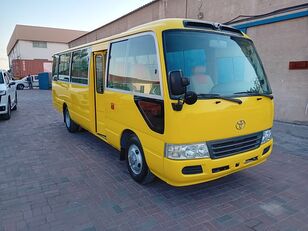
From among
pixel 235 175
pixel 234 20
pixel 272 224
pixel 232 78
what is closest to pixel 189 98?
pixel 232 78

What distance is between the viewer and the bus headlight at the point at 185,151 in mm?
2840

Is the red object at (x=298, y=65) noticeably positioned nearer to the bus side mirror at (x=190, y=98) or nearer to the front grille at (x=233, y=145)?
the front grille at (x=233, y=145)

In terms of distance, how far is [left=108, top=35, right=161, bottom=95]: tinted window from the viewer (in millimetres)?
3150

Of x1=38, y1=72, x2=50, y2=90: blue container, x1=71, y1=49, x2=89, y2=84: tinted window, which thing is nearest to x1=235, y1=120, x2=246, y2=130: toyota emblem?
x1=71, y1=49, x2=89, y2=84: tinted window

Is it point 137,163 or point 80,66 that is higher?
point 80,66

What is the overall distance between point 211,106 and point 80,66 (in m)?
3.94

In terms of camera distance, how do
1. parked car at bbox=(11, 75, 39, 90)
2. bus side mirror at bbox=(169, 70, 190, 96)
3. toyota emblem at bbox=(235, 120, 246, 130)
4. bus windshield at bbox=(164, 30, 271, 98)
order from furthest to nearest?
parked car at bbox=(11, 75, 39, 90), toyota emblem at bbox=(235, 120, 246, 130), bus windshield at bbox=(164, 30, 271, 98), bus side mirror at bbox=(169, 70, 190, 96)

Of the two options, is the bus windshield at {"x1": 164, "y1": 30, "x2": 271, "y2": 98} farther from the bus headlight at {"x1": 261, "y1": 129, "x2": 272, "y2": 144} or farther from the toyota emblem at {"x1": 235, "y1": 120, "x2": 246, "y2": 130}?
the bus headlight at {"x1": 261, "y1": 129, "x2": 272, "y2": 144}

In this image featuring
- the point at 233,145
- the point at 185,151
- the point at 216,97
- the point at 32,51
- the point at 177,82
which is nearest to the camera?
the point at 177,82

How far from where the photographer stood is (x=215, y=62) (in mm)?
3254

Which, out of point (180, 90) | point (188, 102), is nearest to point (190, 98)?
point (188, 102)

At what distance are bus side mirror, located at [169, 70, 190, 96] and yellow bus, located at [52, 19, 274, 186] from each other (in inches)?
0.4

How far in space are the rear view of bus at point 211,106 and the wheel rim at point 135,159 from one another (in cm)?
85

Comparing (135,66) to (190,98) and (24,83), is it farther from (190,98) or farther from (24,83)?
(24,83)
